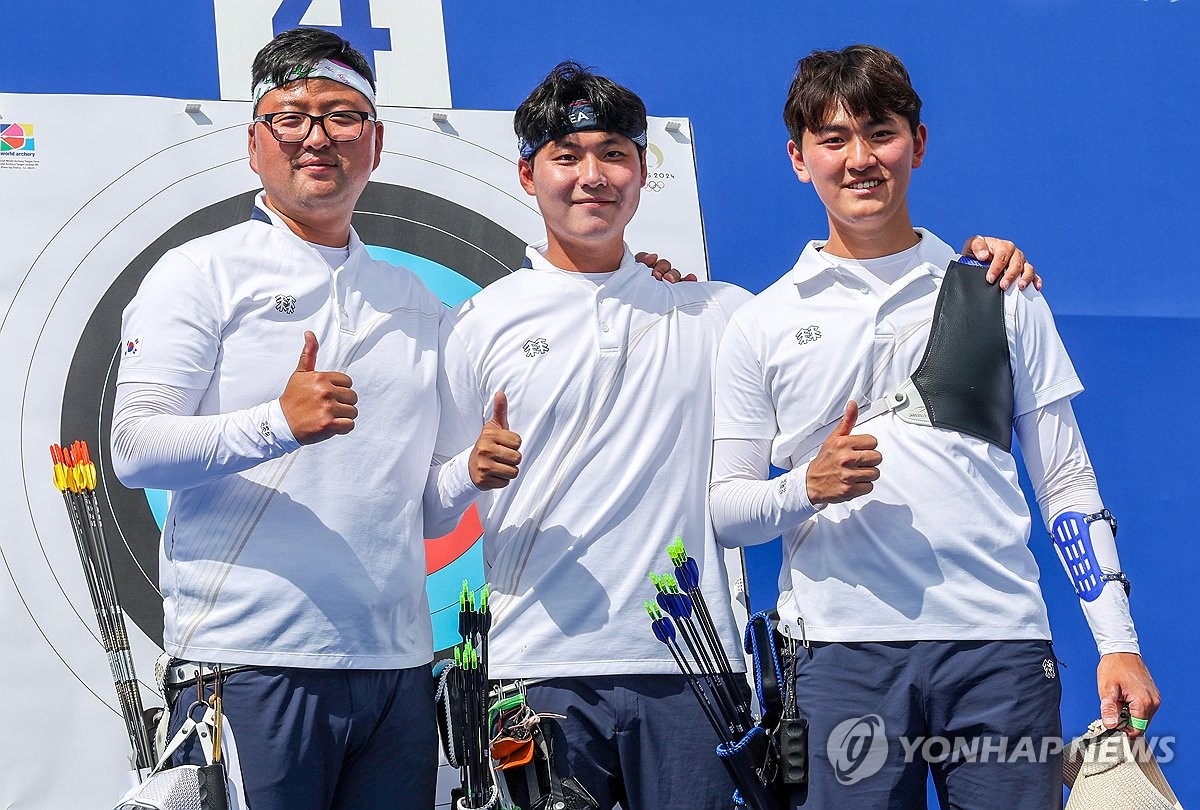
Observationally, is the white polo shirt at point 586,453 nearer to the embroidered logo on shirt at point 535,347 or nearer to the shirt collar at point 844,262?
the embroidered logo on shirt at point 535,347

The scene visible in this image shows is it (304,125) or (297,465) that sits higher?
(304,125)

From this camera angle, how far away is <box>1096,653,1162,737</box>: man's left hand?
155 cm

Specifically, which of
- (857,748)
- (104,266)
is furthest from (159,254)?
(857,748)

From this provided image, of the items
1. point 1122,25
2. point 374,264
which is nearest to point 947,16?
point 1122,25

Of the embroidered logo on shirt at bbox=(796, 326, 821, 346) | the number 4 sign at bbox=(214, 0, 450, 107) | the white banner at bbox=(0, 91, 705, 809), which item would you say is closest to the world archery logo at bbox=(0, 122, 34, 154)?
the white banner at bbox=(0, 91, 705, 809)

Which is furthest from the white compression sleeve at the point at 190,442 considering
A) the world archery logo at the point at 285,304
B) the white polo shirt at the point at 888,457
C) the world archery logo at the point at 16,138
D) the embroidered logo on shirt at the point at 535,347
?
the world archery logo at the point at 16,138

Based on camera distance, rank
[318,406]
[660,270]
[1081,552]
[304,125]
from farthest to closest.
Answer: [660,270], [304,125], [1081,552], [318,406]

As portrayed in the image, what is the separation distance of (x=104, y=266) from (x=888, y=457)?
59.6 inches

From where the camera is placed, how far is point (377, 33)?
102 inches

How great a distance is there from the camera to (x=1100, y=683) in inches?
62.4

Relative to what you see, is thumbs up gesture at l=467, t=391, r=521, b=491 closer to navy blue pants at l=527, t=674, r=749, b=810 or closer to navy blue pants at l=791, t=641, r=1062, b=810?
navy blue pants at l=527, t=674, r=749, b=810

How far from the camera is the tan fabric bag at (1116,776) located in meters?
1.53

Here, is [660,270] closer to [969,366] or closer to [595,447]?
[595,447]

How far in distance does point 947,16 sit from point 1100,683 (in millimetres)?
1836
